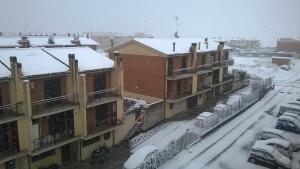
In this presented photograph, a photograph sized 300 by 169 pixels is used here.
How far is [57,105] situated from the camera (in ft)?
83.4

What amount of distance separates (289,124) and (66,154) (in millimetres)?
25152

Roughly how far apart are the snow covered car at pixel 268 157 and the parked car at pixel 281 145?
0.92m

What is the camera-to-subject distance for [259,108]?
145ft

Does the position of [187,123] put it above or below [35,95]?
below

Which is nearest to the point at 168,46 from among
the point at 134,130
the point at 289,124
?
the point at 134,130

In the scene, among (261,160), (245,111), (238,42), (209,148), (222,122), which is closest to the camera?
(261,160)

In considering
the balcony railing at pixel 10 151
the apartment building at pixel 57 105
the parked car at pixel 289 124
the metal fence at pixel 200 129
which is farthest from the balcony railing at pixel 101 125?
the parked car at pixel 289 124

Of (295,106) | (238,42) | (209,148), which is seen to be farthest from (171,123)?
(238,42)

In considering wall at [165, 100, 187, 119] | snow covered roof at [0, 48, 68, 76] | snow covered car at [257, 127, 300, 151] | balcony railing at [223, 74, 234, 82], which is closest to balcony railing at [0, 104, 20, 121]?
snow covered roof at [0, 48, 68, 76]

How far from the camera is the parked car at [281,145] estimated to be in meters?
27.4

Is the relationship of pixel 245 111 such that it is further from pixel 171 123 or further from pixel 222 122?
pixel 171 123

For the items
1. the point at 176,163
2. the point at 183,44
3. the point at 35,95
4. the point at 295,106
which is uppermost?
the point at 183,44

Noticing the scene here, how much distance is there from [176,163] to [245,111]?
65.5 feet

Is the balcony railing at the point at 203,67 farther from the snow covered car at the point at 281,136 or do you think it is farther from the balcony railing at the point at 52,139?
the balcony railing at the point at 52,139
